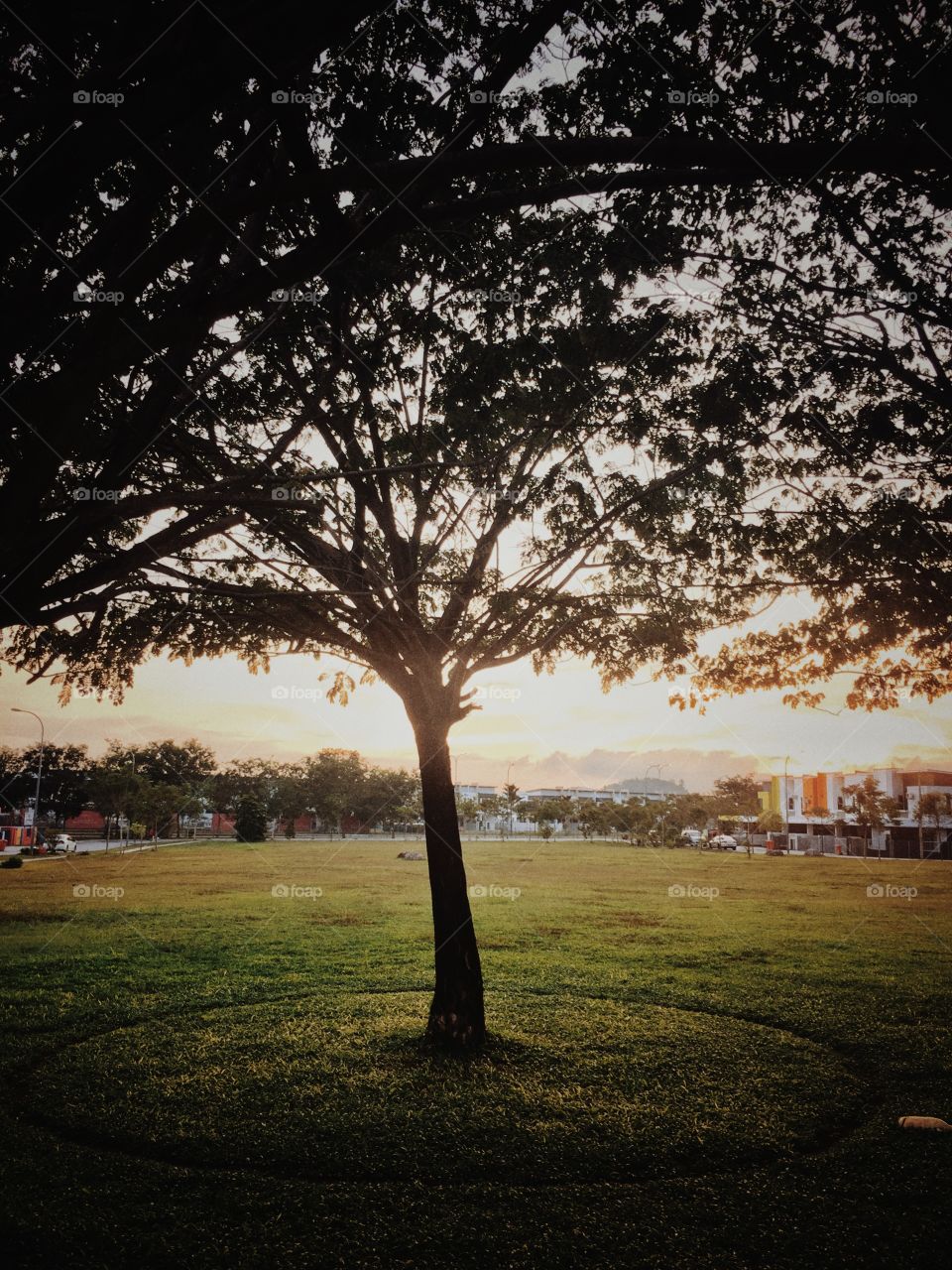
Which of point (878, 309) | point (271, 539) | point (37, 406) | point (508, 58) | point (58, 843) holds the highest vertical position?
point (878, 309)

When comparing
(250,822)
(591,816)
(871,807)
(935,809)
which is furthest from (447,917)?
(591,816)

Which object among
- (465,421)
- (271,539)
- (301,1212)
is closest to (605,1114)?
(301,1212)

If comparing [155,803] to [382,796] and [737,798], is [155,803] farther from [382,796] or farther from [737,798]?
[737,798]

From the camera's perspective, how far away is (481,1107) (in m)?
6.80

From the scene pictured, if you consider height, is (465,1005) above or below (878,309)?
below

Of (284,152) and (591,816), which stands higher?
(284,152)

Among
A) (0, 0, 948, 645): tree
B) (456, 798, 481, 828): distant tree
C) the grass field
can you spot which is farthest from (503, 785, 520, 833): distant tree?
(0, 0, 948, 645): tree

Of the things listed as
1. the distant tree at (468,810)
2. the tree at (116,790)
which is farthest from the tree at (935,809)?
the tree at (116,790)

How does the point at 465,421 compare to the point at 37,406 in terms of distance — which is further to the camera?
the point at 465,421

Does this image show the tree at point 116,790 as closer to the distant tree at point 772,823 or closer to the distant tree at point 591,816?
the distant tree at point 591,816

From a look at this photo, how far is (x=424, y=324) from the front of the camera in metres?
6.91

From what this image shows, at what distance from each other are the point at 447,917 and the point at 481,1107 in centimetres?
220

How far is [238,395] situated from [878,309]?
21.2 feet

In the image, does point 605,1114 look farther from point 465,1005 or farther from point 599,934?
point 599,934
